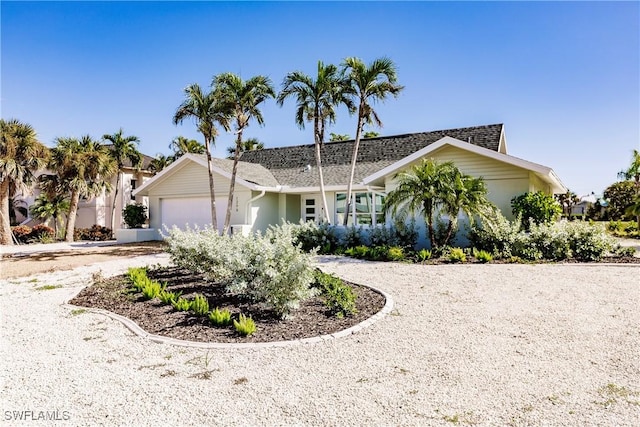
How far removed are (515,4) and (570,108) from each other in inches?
235

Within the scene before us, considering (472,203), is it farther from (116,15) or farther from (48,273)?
(48,273)

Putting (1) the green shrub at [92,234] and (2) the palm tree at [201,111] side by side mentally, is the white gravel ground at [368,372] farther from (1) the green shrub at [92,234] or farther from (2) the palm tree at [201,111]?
(1) the green shrub at [92,234]

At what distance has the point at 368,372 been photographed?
3857mm

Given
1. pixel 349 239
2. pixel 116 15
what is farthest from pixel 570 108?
pixel 116 15

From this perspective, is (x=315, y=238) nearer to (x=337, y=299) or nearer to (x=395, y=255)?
(x=395, y=255)

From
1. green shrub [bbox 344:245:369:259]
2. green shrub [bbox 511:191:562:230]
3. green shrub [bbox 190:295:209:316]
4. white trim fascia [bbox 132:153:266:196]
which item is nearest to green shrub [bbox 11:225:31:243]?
white trim fascia [bbox 132:153:266:196]

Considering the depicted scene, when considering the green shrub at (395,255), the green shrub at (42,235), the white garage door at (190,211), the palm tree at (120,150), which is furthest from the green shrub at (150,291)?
the palm tree at (120,150)

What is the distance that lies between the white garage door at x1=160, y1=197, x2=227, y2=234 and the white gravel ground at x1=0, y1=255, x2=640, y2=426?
1419 centimetres

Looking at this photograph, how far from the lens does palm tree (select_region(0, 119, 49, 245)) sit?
1898 cm

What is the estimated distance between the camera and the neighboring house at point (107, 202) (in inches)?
1123

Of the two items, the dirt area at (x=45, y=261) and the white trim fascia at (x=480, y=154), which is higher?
the white trim fascia at (x=480, y=154)

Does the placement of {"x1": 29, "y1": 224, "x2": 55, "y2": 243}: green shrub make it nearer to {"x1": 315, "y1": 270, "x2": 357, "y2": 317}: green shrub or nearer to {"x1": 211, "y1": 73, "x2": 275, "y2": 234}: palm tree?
{"x1": 211, "y1": 73, "x2": 275, "y2": 234}: palm tree

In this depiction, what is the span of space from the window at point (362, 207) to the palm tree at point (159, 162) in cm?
1952

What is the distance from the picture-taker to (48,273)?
35.1 ft
